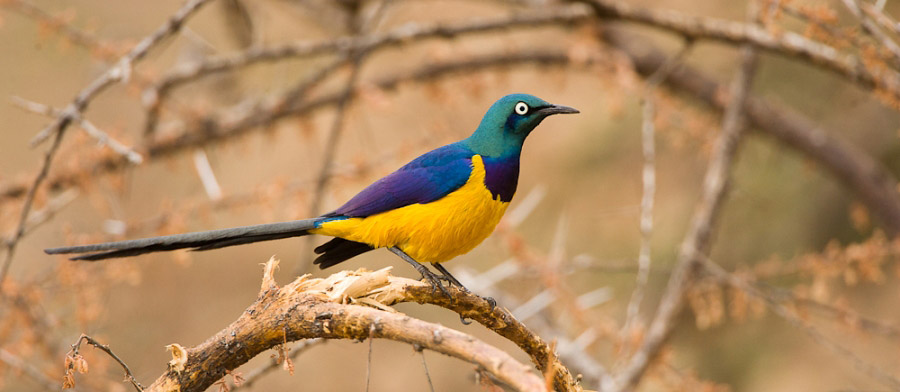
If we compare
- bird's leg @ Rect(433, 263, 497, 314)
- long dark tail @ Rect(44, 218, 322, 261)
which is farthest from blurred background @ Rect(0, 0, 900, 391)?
long dark tail @ Rect(44, 218, 322, 261)

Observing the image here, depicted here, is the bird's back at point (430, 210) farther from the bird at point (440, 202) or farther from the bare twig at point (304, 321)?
the bare twig at point (304, 321)

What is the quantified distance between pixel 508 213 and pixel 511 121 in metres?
4.97

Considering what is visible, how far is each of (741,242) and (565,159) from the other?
230 centimetres

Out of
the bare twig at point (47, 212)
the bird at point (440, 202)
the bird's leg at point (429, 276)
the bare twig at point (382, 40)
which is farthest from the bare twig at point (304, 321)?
the bare twig at point (382, 40)

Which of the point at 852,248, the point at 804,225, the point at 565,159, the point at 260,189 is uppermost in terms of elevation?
→ the point at 565,159

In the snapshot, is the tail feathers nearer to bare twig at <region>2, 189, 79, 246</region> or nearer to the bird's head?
the bird's head

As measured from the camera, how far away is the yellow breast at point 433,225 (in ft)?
9.71

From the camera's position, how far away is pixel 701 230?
5.19 metres

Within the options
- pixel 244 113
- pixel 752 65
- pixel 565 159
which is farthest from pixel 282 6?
pixel 752 65

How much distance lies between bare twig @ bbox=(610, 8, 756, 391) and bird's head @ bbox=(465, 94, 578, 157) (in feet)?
6.81

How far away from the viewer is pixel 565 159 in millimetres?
9273

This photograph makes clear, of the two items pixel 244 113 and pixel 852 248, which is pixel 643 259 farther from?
→ pixel 244 113

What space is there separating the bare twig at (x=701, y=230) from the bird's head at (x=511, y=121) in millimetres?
2076

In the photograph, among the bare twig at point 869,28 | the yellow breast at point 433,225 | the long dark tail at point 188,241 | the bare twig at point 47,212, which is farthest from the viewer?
the bare twig at point 47,212
